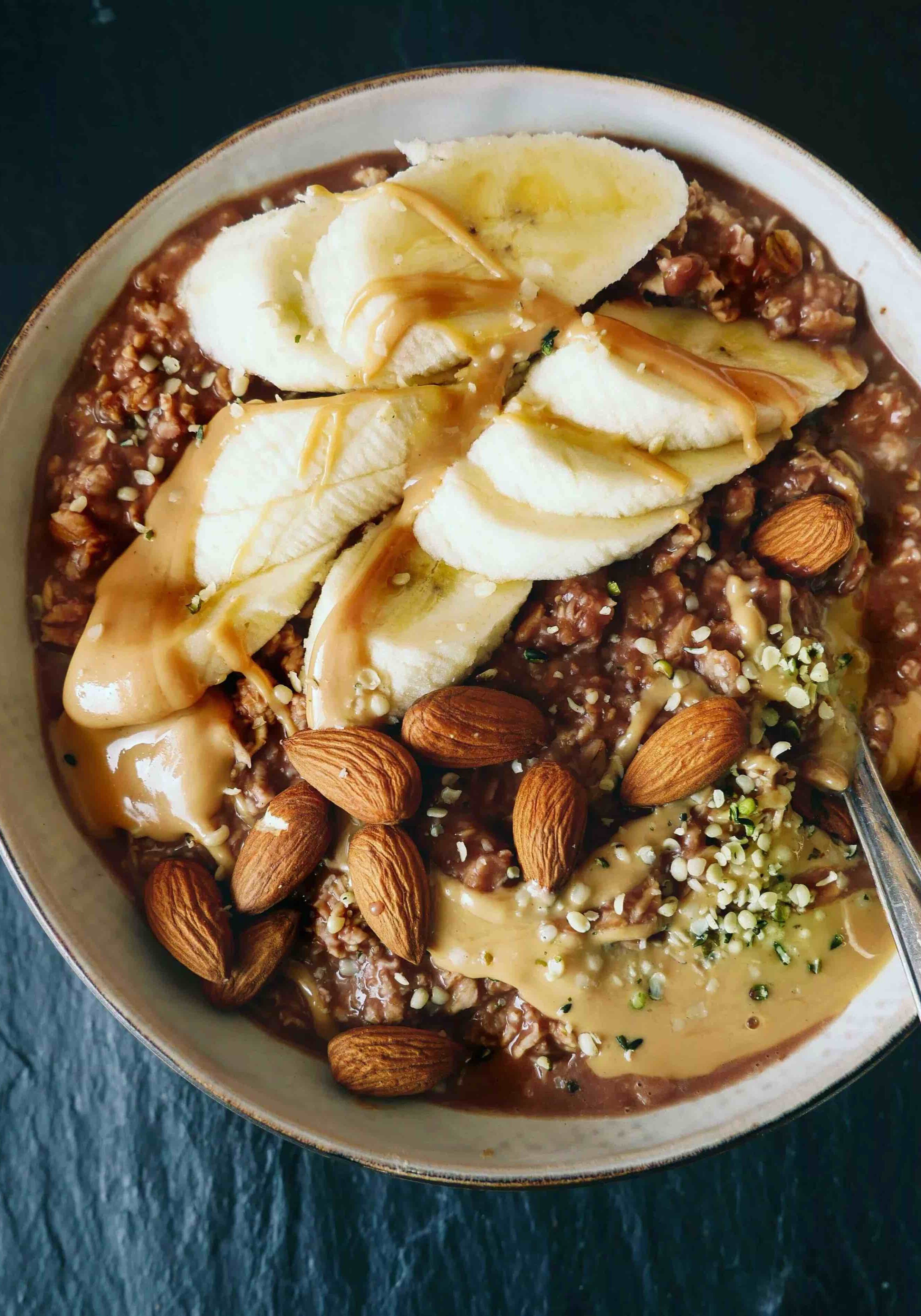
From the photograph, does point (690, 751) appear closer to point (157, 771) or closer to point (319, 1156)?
point (157, 771)

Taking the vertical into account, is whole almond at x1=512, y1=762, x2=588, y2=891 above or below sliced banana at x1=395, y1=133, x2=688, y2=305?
below

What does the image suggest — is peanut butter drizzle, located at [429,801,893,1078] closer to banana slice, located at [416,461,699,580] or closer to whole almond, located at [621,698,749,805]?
whole almond, located at [621,698,749,805]

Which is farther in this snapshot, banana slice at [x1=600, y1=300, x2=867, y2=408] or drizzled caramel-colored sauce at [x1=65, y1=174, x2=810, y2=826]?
banana slice at [x1=600, y1=300, x2=867, y2=408]

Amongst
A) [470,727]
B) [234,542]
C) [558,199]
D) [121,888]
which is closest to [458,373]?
[558,199]

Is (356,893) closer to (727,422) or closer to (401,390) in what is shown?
(401,390)

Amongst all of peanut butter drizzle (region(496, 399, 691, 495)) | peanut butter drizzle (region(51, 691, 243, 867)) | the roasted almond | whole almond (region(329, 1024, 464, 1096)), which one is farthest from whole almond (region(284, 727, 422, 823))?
the roasted almond

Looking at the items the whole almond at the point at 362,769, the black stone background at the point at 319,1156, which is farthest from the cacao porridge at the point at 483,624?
the black stone background at the point at 319,1156
